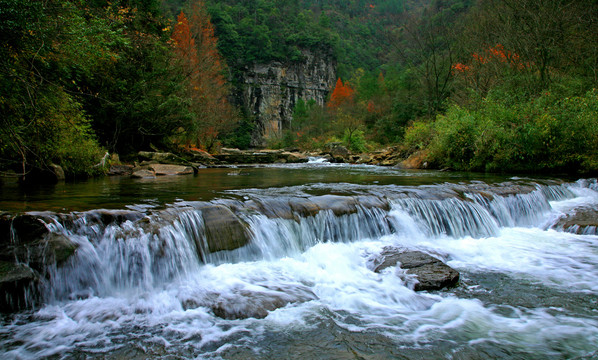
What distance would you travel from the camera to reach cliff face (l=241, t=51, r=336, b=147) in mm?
85312

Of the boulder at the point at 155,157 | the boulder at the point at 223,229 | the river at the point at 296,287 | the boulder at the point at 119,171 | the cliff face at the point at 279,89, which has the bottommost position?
the river at the point at 296,287

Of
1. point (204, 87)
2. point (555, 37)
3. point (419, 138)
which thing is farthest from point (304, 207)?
point (204, 87)

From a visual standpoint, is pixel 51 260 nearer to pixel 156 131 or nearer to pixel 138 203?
pixel 138 203

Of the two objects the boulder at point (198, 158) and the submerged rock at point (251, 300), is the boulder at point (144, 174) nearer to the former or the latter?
the boulder at point (198, 158)

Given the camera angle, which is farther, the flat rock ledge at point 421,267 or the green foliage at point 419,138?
the green foliage at point 419,138

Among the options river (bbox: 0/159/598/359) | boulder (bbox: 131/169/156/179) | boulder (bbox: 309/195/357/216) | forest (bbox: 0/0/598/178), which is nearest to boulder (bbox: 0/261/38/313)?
river (bbox: 0/159/598/359)

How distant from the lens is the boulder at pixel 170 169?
14775mm

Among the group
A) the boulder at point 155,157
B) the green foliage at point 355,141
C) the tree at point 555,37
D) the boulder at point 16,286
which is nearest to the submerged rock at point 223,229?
the boulder at point 16,286

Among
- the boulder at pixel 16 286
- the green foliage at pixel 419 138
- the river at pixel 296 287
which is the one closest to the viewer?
the river at pixel 296 287

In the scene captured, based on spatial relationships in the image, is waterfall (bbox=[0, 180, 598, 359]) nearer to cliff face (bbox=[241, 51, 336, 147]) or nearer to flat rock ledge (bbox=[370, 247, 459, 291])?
flat rock ledge (bbox=[370, 247, 459, 291])

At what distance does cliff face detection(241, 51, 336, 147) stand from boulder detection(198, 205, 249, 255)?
3041 inches

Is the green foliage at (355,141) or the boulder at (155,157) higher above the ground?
the green foliage at (355,141)

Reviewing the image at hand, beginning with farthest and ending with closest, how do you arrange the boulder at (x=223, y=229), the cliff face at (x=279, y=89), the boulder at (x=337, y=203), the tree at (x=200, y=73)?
1. the cliff face at (x=279, y=89)
2. the tree at (x=200, y=73)
3. the boulder at (x=337, y=203)
4. the boulder at (x=223, y=229)

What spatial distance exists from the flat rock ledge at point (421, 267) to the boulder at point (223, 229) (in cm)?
248
